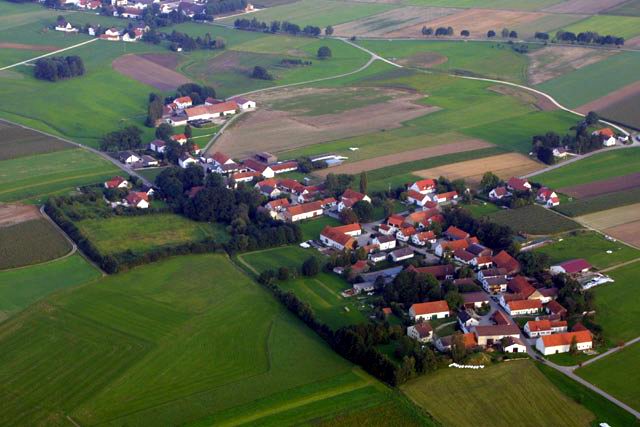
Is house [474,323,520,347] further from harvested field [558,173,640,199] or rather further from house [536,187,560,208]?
harvested field [558,173,640,199]

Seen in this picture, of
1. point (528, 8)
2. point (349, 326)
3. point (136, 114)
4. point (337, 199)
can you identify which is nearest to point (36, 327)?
point (349, 326)

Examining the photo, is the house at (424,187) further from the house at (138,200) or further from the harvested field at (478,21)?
the harvested field at (478,21)

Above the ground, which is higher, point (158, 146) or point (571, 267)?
point (571, 267)

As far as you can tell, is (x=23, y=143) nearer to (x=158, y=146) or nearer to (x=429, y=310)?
(x=158, y=146)

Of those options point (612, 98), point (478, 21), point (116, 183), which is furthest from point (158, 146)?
point (478, 21)

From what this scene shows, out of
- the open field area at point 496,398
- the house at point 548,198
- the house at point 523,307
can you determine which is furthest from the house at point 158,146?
the open field area at point 496,398

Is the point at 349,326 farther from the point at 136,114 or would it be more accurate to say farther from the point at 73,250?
the point at 136,114
